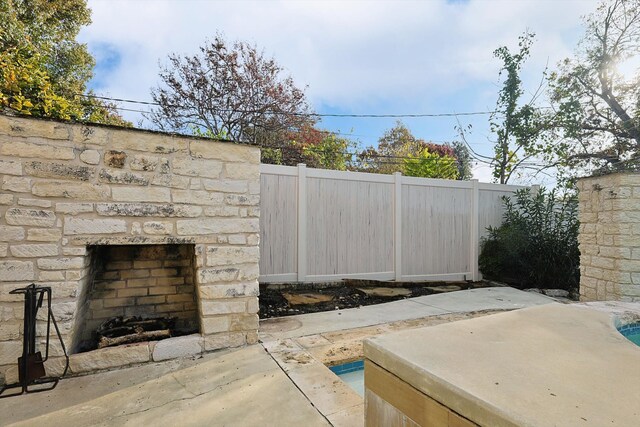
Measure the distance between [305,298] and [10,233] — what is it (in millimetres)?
3236

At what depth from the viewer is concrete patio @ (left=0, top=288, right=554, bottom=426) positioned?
180 cm

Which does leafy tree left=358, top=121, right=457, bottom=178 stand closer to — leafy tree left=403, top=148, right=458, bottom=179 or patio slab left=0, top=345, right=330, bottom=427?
leafy tree left=403, top=148, right=458, bottom=179

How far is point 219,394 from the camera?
6.79 ft

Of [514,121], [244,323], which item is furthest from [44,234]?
[514,121]

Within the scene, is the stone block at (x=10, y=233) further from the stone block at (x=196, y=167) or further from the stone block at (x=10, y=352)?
the stone block at (x=196, y=167)

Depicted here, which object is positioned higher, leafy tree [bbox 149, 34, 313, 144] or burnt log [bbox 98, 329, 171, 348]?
leafy tree [bbox 149, 34, 313, 144]

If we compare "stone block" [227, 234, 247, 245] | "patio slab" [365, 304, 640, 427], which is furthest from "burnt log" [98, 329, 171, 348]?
"patio slab" [365, 304, 640, 427]

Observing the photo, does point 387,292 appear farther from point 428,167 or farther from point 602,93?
point 602,93

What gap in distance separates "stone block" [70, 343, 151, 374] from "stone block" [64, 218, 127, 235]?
973mm

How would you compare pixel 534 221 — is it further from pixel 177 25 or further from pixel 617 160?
pixel 177 25

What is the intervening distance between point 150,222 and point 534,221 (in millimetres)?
6533

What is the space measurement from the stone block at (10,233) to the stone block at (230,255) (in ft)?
4.37

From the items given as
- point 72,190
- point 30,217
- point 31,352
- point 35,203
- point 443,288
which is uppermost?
point 72,190

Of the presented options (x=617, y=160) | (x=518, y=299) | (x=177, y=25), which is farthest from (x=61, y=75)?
(x=617, y=160)
